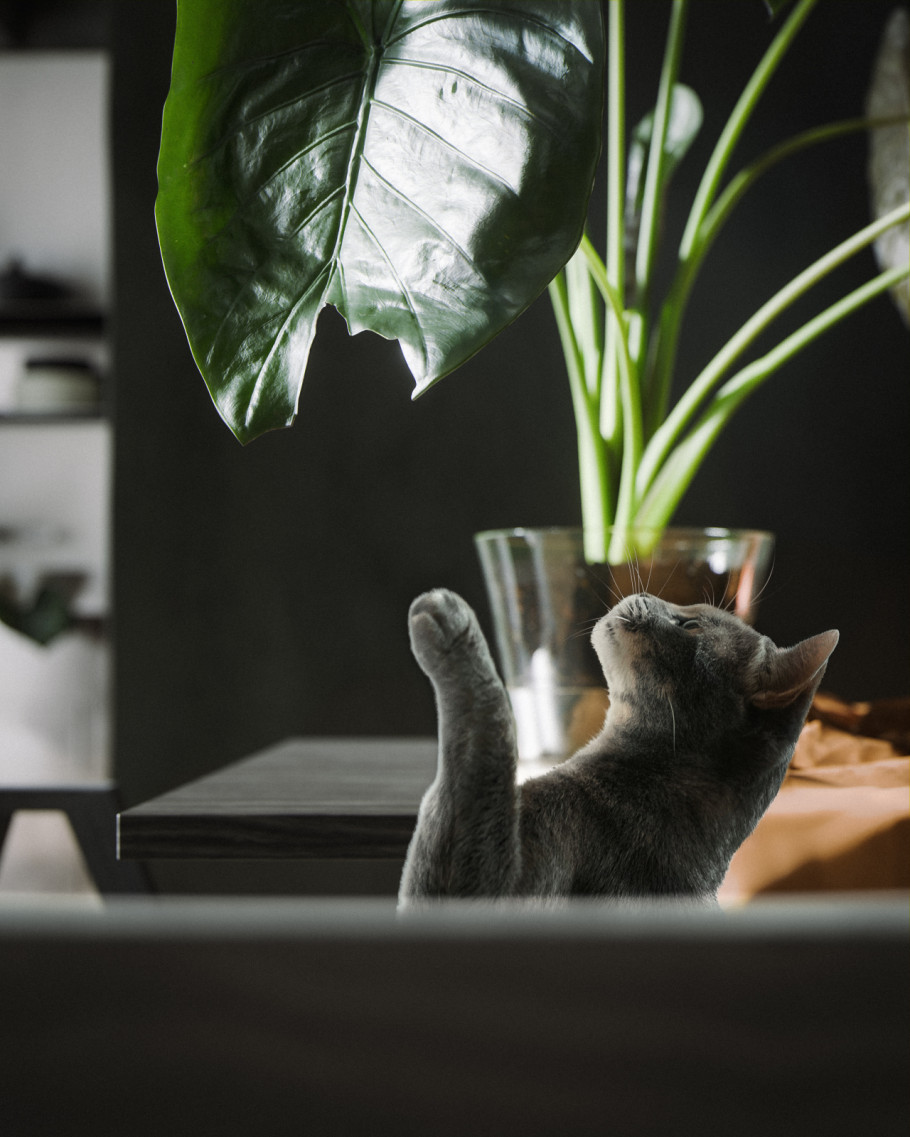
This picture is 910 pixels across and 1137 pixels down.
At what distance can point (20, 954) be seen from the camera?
16 centimetres

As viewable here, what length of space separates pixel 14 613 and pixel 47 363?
2.01 ft

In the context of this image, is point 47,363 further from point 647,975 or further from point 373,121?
point 647,975

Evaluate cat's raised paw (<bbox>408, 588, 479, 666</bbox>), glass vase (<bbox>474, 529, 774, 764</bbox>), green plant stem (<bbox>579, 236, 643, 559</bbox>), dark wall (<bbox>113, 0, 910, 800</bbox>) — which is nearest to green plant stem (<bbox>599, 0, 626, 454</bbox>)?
green plant stem (<bbox>579, 236, 643, 559</bbox>)

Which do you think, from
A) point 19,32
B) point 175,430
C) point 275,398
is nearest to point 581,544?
point 275,398

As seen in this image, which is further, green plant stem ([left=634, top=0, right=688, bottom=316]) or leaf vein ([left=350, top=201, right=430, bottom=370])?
green plant stem ([left=634, top=0, right=688, bottom=316])

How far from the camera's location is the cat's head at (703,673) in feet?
0.95

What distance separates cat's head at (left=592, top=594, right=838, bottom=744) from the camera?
29 centimetres

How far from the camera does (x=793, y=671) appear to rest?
11.2 inches

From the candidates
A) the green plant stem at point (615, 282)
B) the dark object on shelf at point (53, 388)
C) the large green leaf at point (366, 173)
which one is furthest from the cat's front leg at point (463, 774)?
the dark object on shelf at point (53, 388)

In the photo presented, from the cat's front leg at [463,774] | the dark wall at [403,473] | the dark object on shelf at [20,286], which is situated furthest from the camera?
the dark object on shelf at [20,286]

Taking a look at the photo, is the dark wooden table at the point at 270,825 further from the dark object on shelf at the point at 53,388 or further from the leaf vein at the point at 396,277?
the dark object on shelf at the point at 53,388

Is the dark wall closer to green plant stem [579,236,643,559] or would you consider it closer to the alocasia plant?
green plant stem [579,236,643,559]

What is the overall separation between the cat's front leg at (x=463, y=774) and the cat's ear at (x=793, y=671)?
9cm

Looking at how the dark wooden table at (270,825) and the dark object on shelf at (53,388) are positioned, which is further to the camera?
the dark object on shelf at (53,388)
